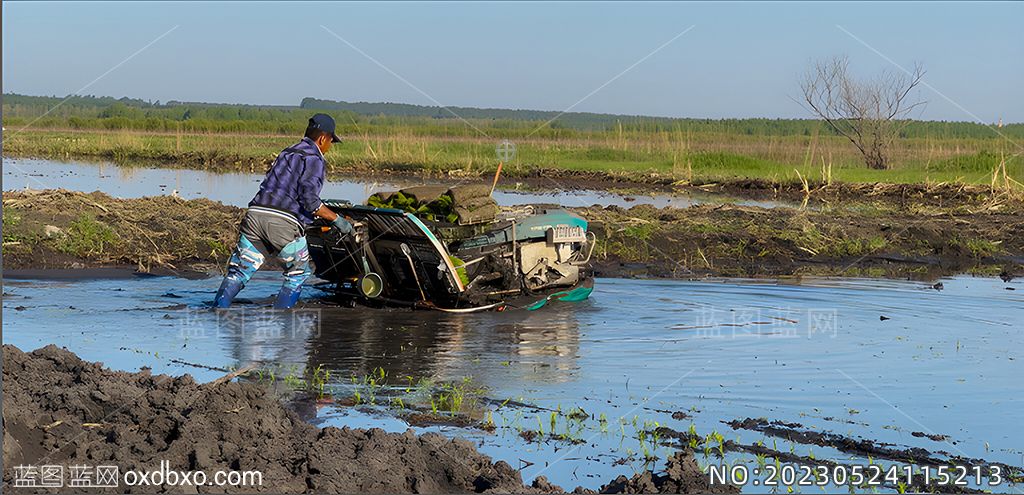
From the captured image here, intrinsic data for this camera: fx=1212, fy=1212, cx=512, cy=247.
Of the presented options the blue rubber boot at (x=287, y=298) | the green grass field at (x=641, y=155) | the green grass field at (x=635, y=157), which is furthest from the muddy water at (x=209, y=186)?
the blue rubber boot at (x=287, y=298)

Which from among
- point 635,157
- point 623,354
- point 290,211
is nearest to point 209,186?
point 635,157

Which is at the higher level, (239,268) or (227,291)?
(239,268)

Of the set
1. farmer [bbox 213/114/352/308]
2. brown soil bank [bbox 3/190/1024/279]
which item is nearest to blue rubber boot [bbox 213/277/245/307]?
farmer [bbox 213/114/352/308]

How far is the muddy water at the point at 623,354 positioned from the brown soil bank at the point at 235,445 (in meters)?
0.69

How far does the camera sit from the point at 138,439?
5.95 m

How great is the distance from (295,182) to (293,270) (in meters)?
0.85

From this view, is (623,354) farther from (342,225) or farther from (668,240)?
(668,240)

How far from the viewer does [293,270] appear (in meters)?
11.1

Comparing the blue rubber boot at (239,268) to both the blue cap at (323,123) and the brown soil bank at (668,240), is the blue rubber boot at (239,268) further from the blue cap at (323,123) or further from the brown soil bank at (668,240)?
the brown soil bank at (668,240)

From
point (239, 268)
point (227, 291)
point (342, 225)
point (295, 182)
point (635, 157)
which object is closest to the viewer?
point (342, 225)

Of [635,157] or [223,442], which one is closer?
[223,442]

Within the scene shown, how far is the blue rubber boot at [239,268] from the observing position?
1109 cm

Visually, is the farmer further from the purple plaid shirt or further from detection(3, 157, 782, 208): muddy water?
detection(3, 157, 782, 208): muddy water

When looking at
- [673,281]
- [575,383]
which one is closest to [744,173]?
[673,281]
